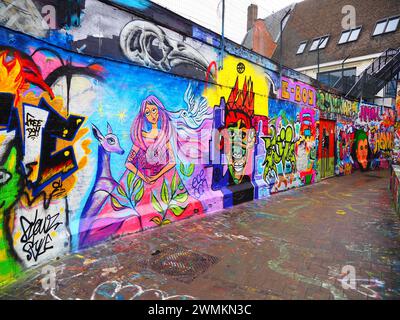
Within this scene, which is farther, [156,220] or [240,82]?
[240,82]

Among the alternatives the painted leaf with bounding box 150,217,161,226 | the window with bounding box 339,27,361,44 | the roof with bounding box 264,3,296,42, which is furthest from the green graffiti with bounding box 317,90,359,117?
the roof with bounding box 264,3,296,42

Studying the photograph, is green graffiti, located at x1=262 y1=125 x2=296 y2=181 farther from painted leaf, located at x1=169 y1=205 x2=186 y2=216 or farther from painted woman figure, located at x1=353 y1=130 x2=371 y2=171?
painted woman figure, located at x1=353 y1=130 x2=371 y2=171

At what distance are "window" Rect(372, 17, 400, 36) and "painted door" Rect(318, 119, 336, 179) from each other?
13021mm

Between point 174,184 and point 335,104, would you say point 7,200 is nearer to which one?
point 174,184

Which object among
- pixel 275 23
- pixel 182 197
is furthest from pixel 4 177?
pixel 275 23

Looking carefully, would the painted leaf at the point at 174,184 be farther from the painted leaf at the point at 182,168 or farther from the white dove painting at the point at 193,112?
the white dove painting at the point at 193,112

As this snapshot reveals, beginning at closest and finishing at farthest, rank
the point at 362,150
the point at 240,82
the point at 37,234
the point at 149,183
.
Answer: the point at 37,234, the point at 149,183, the point at 240,82, the point at 362,150

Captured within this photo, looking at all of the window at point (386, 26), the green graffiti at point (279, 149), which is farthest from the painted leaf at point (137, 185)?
the window at point (386, 26)

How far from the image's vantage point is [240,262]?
4.13 metres

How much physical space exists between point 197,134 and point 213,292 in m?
3.77

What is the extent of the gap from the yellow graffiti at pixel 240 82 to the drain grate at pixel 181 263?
3.65 meters

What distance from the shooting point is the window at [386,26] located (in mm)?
20484

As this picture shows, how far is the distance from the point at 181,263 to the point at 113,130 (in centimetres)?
238
